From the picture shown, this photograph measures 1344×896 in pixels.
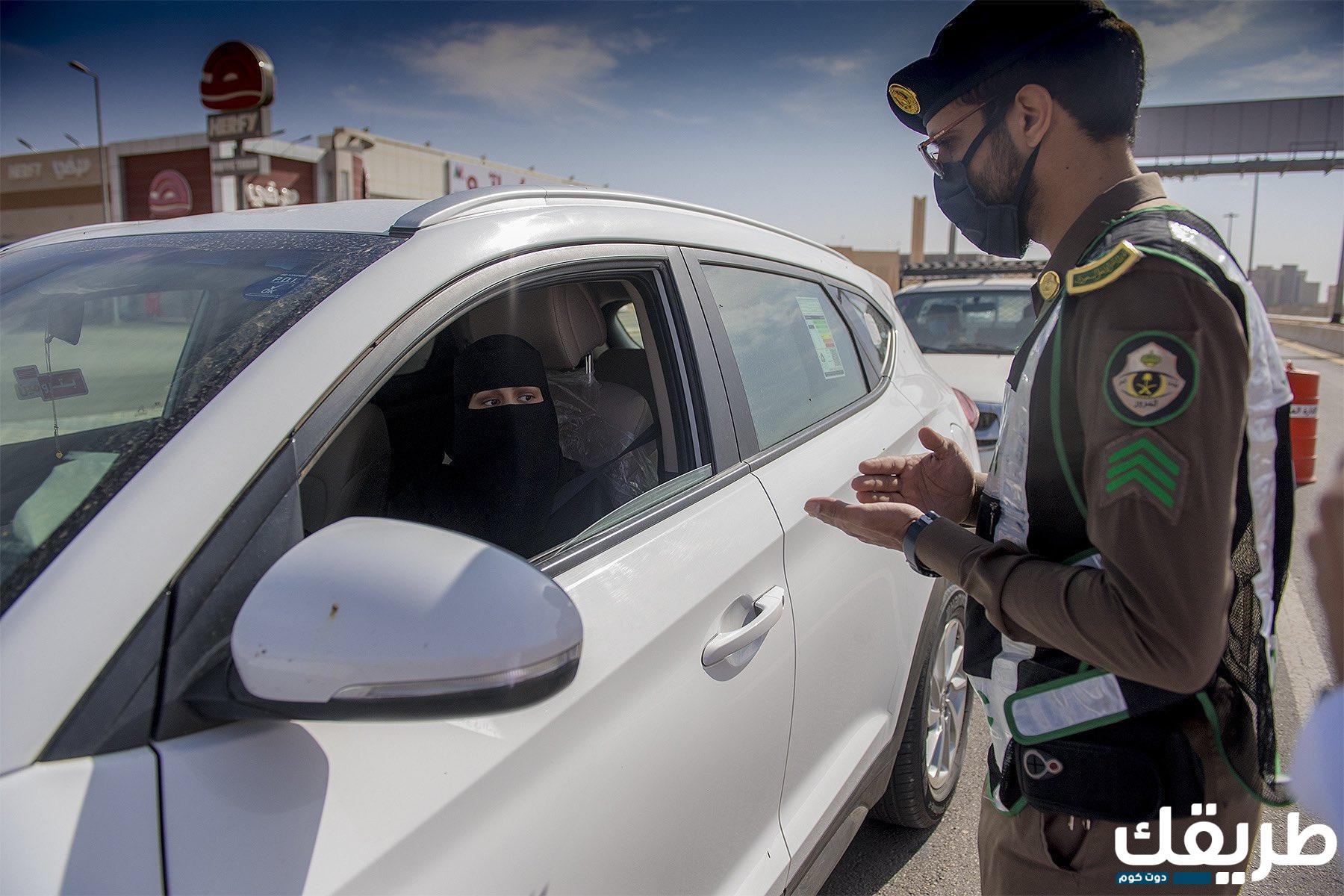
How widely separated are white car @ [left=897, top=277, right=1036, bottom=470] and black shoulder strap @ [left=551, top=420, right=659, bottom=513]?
4.95 m

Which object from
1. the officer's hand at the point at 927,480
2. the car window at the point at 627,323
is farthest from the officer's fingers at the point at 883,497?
the car window at the point at 627,323

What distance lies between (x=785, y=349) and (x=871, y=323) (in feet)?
2.96

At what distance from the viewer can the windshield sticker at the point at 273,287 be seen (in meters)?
1.31

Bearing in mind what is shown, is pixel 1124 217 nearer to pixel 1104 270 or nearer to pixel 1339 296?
pixel 1104 270

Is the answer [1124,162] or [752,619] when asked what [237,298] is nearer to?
[752,619]

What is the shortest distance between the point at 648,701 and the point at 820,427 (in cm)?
117

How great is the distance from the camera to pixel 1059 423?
3.90 ft

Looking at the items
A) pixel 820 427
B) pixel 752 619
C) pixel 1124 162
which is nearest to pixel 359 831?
pixel 752 619

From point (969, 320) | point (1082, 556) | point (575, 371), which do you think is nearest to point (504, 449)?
point (575, 371)

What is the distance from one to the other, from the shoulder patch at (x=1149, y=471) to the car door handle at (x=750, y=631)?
0.69 metres

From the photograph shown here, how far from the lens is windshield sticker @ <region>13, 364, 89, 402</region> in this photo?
1506 mm

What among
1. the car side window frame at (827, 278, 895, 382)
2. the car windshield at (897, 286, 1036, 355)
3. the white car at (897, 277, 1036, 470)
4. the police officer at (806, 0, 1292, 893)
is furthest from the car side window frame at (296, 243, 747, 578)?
the car windshield at (897, 286, 1036, 355)

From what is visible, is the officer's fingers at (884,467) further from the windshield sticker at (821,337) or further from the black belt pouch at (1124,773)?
the windshield sticker at (821,337)

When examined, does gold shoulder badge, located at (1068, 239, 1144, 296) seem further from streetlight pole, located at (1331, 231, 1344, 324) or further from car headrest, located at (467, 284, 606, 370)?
streetlight pole, located at (1331, 231, 1344, 324)
